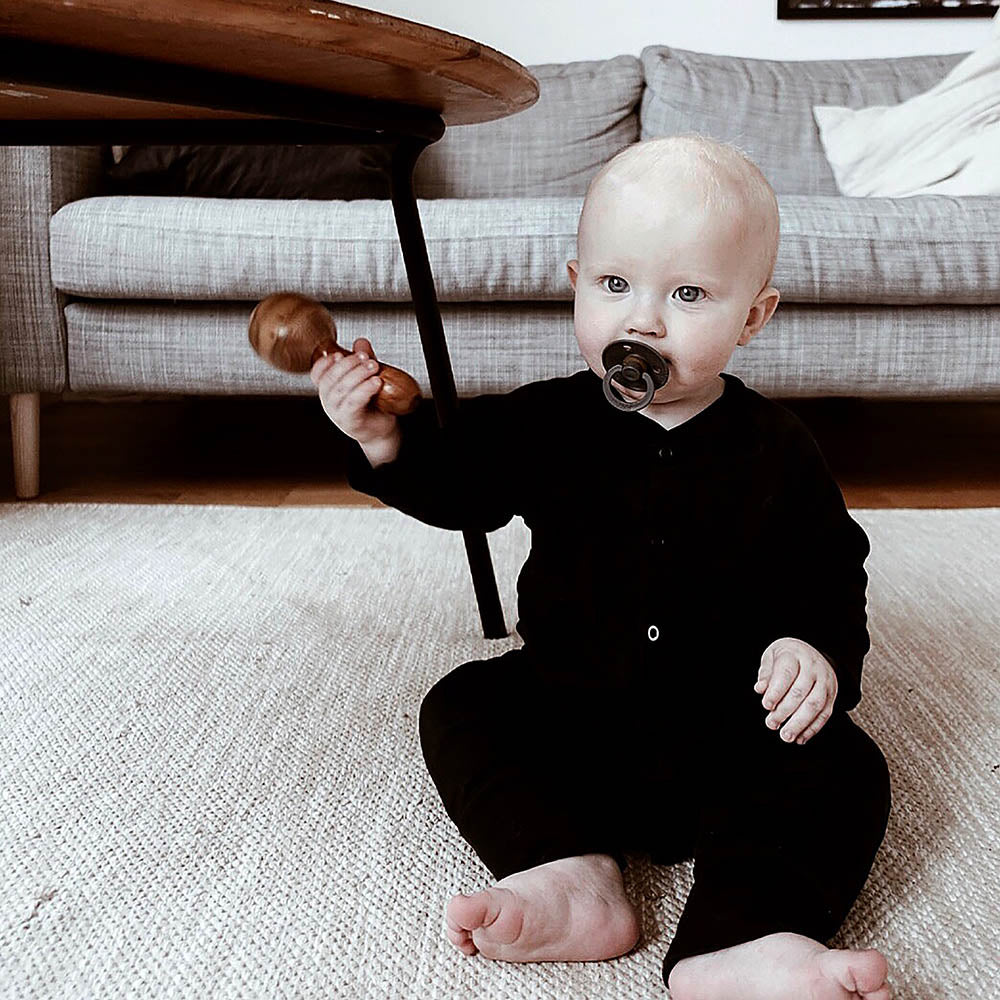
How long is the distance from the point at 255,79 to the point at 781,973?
55 centimetres

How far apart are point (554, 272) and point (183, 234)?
1.68ft

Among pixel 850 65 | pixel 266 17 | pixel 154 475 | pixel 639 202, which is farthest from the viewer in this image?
pixel 850 65

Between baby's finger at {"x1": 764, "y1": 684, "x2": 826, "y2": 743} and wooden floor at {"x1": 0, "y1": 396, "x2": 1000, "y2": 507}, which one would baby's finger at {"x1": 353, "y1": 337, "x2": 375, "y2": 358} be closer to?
baby's finger at {"x1": 764, "y1": 684, "x2": 826, "y2": 743}

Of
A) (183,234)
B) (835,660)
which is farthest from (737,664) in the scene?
(183,234)

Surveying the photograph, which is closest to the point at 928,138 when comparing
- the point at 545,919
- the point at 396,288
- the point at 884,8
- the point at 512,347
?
the point at 884,8

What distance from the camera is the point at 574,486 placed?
724mm

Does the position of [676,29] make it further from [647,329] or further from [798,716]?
[798,716]

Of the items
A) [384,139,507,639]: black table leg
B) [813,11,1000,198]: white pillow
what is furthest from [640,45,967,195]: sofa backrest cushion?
[384,139,507,639]: black table leg

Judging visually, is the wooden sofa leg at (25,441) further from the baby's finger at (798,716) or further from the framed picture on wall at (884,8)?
the framed picture on wall at (884,8)

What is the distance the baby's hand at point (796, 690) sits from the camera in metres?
0.62

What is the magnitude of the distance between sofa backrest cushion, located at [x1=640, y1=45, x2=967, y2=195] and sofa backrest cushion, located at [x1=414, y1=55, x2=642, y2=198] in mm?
72

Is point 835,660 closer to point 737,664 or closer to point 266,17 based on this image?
point 737,664

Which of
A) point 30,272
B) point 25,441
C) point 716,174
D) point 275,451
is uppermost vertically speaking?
point 716,174

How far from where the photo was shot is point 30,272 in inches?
63.7
